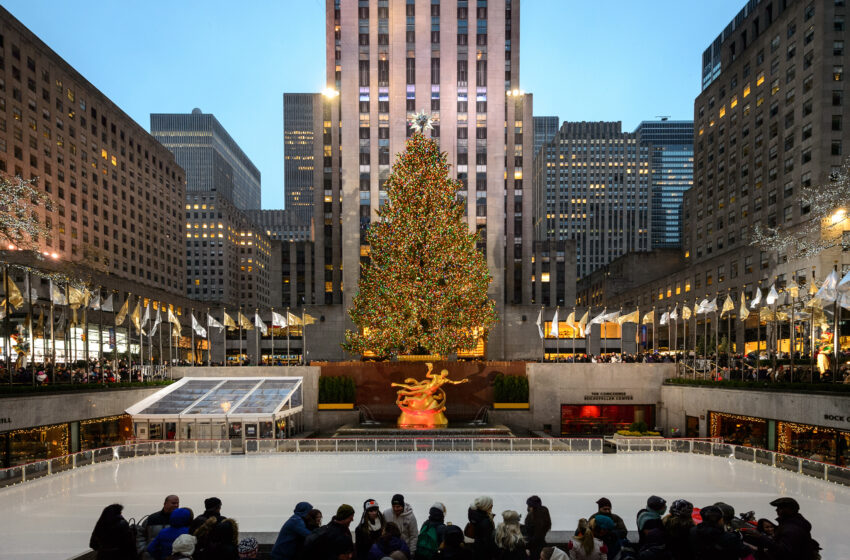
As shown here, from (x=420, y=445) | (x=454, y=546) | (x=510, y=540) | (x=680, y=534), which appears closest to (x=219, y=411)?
(x=420, y=445)

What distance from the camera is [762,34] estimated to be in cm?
6688

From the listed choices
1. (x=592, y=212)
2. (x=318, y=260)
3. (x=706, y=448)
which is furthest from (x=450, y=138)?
(x=592, y=212)

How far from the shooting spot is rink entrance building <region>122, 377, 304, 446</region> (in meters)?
23.2

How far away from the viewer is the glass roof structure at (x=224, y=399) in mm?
23281

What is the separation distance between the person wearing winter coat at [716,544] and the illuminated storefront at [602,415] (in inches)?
1013

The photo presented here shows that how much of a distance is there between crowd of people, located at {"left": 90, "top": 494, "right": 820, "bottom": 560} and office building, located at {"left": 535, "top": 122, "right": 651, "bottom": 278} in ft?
503

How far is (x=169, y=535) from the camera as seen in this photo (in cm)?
651

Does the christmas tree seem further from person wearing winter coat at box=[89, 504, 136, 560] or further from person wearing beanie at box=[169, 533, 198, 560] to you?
person wearing beanie at box=[169, 533, 198, 560]

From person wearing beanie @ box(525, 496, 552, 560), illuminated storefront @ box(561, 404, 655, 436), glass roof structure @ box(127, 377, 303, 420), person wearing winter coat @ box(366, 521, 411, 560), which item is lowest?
illuminated storefront @ box(561, 404, 655, 436)

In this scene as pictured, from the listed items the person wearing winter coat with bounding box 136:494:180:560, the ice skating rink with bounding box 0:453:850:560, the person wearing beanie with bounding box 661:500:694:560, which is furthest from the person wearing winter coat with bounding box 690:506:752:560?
the person wearing winter coat with bounding box 136:494:180:560

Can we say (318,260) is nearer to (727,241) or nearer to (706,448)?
(706,448)

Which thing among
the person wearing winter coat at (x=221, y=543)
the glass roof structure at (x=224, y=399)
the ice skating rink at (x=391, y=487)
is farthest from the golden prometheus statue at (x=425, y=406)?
the person wearing winter coat at (x=221, y=543)

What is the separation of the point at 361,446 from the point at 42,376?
16486mm

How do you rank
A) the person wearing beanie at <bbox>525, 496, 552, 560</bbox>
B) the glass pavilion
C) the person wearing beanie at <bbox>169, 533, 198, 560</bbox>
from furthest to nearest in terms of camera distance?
1. the glass pavilion
2. the person wearing beanie at <bbox>525, 496, 552, 560</bbox>
3. the person wearing beanie at <bbox>169, 533, 198, 560</bbox>
